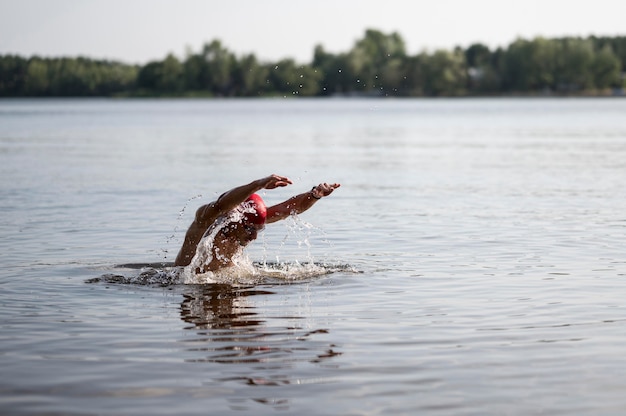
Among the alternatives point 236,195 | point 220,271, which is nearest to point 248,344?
point 236,195

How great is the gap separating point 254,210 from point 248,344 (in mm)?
3168

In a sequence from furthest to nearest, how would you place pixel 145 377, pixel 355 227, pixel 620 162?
pixel 620 162 → pixel 355 227 → pixel 145 377

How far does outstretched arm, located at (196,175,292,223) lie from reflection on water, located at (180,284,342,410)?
100cm

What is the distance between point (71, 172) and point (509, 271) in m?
22.7

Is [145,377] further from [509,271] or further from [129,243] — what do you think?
[129,243]

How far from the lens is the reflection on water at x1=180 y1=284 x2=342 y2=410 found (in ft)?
28.5

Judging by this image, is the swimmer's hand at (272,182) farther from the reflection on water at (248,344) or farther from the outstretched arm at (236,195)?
the reflection on water at (248,344)

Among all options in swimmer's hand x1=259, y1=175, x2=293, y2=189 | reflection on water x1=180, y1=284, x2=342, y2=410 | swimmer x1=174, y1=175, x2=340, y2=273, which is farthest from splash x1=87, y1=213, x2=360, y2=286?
swimmer's hand x1=259, y1=175, x2=293, y2=189

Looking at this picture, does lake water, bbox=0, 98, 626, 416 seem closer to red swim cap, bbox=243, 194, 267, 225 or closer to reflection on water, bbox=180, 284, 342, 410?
reflection on water, bbox=180, 284, 342, 410

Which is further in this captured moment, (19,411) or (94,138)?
(94,138)

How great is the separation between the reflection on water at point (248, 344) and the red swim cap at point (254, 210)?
97 cm

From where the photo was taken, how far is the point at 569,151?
45312mm

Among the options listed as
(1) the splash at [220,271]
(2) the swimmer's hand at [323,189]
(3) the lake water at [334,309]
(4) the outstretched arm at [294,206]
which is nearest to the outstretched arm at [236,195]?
(1) the splash at [220,271]

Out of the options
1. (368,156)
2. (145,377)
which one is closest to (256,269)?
(145,377)
